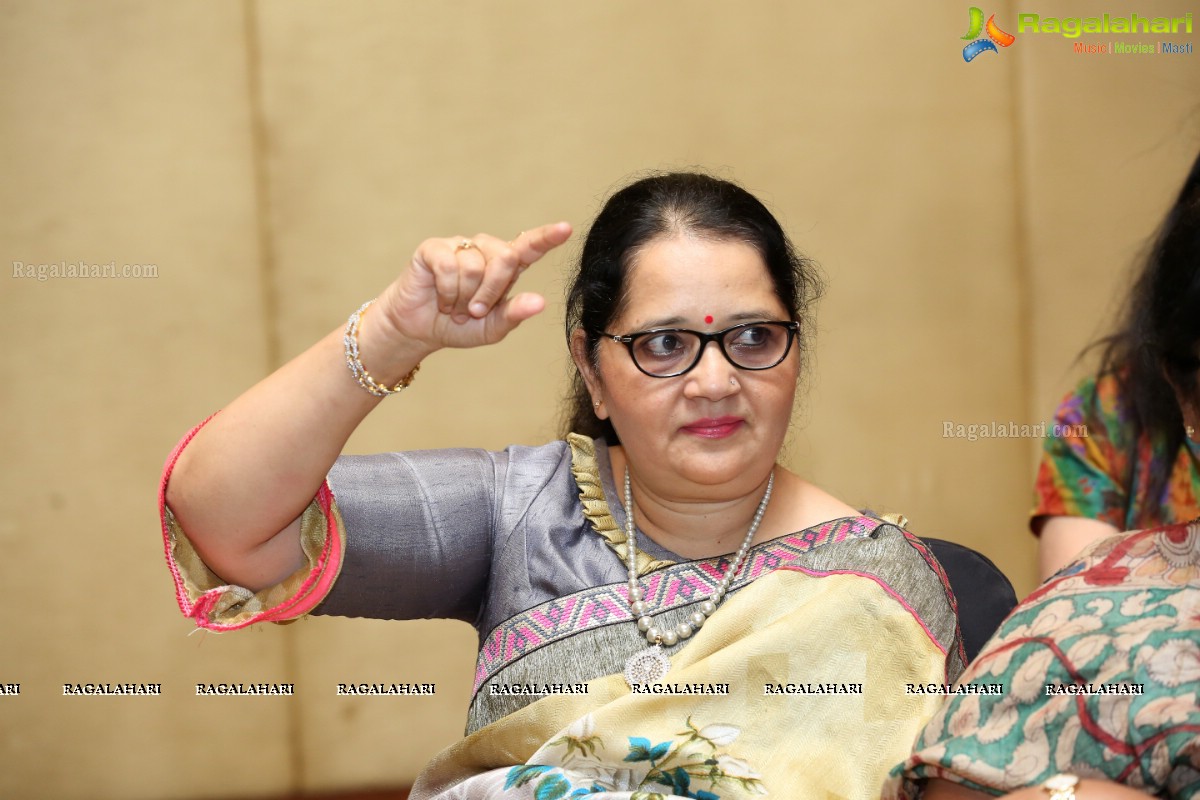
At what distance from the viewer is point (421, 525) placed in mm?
1886

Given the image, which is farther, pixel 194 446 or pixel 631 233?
pixel 631 233

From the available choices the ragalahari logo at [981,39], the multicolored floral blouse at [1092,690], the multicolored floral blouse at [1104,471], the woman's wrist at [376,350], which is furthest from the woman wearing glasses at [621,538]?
the ragalahari logo at [981,39]

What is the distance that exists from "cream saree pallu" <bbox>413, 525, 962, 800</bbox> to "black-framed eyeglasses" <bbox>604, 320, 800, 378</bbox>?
0.31 meters

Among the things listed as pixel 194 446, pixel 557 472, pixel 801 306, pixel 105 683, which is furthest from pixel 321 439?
pixel 105 683

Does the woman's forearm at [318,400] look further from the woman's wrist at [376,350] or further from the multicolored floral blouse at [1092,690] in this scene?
the multicolored floral blouse at [1092,690]

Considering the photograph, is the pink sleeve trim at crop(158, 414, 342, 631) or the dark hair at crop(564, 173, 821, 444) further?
the dark hair at crop(564, 173, 821, 444)

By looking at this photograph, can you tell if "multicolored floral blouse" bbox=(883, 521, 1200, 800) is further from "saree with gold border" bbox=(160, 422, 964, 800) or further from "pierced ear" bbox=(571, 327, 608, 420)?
"pierced ear" bbox=(571, 327, 608, 420)

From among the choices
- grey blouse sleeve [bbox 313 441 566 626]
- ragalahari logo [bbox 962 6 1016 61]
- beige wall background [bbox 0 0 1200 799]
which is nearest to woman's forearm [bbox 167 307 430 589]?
grey blouse sleeve [bbox 313 441 566 626]

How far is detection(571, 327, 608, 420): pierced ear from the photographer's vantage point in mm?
1972

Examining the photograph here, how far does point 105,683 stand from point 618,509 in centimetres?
230

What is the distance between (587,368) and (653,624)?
0.45 meters

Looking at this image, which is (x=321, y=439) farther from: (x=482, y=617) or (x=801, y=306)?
(x=801, y=306)

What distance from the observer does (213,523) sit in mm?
1707

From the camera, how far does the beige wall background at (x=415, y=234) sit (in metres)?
3.48
